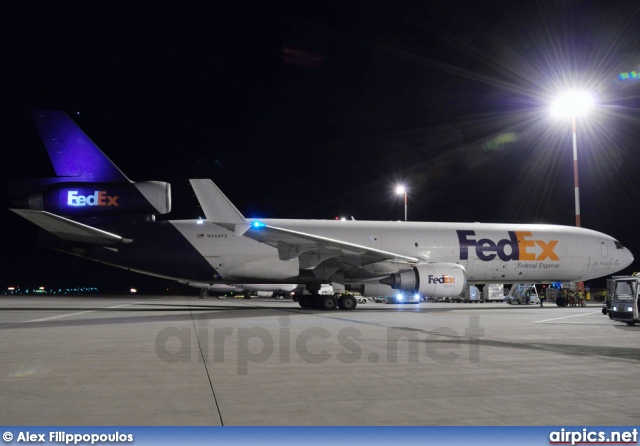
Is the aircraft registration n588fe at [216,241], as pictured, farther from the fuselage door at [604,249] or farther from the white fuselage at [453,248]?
the fuselage door at [604,249]

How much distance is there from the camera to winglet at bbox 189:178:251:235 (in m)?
19.8

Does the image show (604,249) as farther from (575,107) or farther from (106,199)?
(106,199)

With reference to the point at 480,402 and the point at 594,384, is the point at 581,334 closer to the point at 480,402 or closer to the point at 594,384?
the point at 594,384

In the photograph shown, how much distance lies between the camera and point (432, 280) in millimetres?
21344

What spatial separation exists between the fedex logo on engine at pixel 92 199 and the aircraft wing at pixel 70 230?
1.19 meters

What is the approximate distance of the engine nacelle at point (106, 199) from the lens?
21.6 metres

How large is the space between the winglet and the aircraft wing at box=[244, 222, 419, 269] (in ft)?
2.64

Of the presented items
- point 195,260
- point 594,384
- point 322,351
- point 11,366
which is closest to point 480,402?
point 594,384

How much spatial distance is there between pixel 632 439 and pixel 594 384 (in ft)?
7.06

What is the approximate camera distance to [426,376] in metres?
6.61

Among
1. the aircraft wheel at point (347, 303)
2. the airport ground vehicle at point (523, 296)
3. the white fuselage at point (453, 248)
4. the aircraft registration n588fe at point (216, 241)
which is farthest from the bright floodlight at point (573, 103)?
the aircraft wheel at point (347, 303)

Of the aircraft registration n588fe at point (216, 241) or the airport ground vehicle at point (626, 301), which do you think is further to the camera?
the aircraft registration n588fe at point (216, 241)
